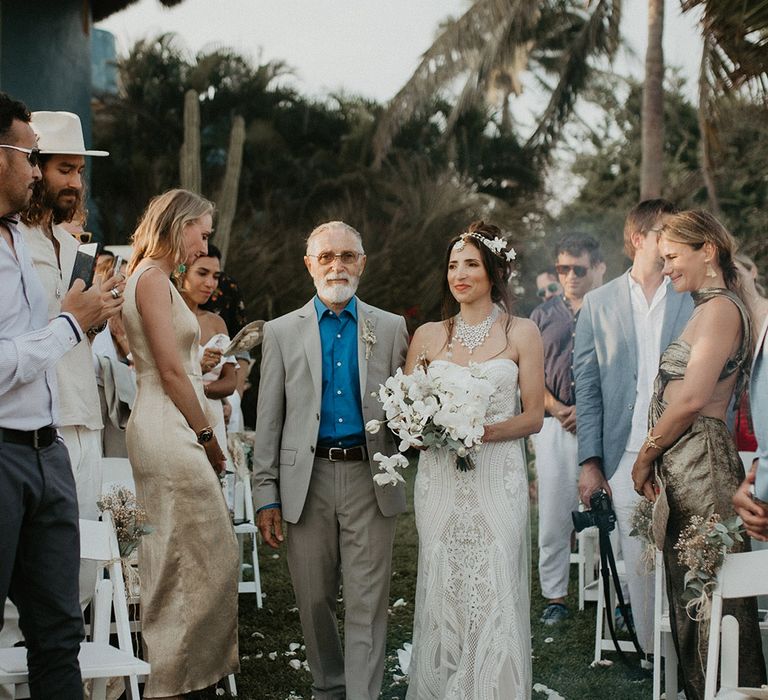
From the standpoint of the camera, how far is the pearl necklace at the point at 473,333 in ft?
18.5

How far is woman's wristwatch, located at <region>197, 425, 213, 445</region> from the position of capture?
5.47 m

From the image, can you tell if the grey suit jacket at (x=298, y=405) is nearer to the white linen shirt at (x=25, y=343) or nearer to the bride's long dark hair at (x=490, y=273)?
the bride's long dark hair at (x=490, y=273)

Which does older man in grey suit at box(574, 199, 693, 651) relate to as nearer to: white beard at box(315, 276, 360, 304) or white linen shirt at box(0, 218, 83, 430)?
white beard at box(315, 276, 360, 304)

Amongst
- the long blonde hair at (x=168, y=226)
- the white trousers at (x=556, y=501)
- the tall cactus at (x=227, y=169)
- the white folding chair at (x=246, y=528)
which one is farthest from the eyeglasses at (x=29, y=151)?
the tall cactus at (x=227, y=169)

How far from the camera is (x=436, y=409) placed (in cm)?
509

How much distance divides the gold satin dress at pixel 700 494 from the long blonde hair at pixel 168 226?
257 cm

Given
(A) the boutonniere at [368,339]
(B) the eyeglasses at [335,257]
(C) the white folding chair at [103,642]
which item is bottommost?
(C) the white folding chair at [103,642]

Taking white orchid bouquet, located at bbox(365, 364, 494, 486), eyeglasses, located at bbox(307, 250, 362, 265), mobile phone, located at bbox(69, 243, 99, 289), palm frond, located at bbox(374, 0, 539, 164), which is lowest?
white orchid bouquet, located at bbox(365, 364, 494, 486)

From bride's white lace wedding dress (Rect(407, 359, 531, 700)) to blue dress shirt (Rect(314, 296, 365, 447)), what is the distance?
16.7 inches

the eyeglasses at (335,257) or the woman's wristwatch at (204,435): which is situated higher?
the eyeglasses at (335,257)

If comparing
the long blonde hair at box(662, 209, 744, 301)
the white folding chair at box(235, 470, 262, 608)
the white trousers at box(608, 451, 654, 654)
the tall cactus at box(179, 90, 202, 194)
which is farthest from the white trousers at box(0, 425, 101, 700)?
the tall cactus at box(179, 90, 202, 194)

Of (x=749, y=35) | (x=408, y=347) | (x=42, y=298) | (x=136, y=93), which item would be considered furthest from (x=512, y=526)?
(x=136, y=93)

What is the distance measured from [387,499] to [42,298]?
229cm

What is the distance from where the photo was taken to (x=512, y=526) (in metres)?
5.38
